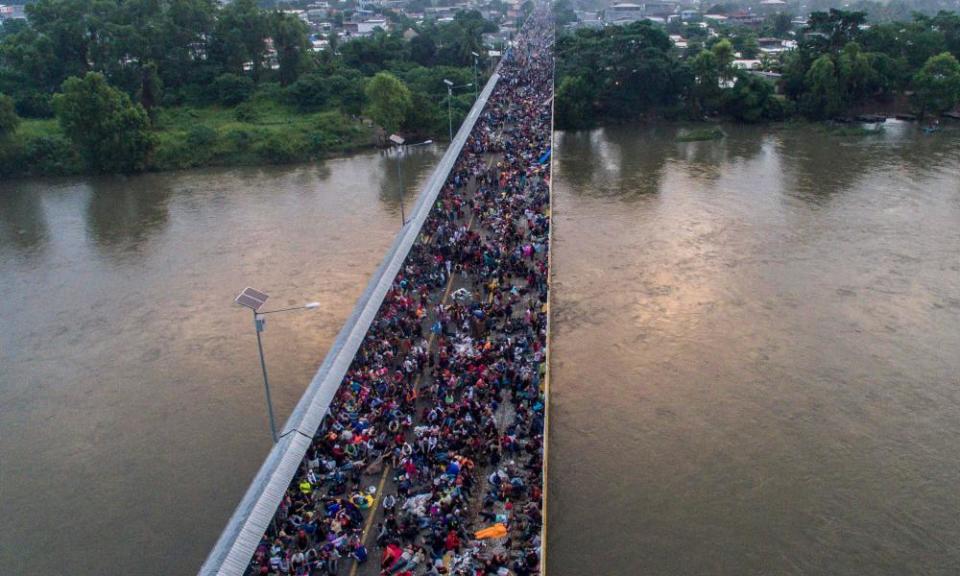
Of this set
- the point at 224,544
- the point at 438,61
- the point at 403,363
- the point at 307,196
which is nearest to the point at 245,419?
the point at 403,363

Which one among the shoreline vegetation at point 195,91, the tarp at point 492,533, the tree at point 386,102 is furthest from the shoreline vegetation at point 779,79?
the tarp at point 492,533

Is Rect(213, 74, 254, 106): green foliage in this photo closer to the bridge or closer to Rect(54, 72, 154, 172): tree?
Rect(54, 72, 154, 172): tree

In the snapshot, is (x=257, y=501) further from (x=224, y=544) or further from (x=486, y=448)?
(x=486, y=448)

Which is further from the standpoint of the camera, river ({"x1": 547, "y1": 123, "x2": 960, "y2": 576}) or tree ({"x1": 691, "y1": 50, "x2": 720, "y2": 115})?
tree ({"x1": 691, "y1": 50, "x2": 720, "y2": 115})

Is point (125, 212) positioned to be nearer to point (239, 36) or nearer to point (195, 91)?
point (195, 91)

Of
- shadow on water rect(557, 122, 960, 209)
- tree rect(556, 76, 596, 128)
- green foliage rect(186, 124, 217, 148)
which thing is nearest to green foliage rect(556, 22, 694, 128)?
tree rect(556, 76, 596, 128)

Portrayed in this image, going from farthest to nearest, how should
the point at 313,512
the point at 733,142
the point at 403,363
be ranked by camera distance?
the point at 733,142 < the point at 403,363 < the point at 313,512
